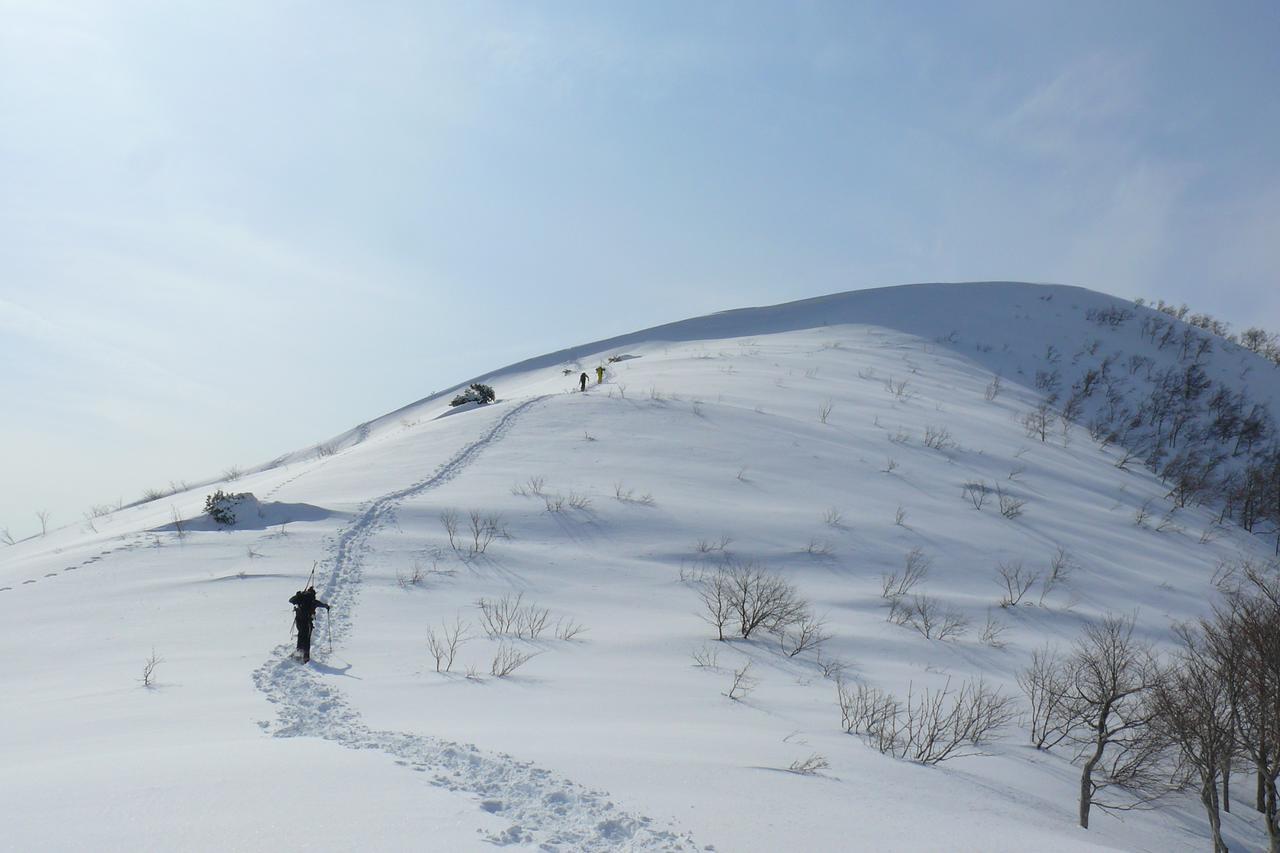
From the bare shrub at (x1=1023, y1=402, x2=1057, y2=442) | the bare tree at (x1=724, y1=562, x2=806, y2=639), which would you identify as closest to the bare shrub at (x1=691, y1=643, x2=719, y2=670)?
the bare tree at (x1=724, y1=562, x2=806, y2=639)

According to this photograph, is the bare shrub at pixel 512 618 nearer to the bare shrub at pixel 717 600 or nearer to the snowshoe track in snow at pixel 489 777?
the bare shrub at pixel 717 600

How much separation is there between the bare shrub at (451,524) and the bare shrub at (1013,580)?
10.2 m

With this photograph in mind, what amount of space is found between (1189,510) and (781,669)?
20598 mm

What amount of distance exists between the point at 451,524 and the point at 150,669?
7042 mm

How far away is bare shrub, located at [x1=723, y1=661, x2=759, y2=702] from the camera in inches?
343

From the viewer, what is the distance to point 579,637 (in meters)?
10.4

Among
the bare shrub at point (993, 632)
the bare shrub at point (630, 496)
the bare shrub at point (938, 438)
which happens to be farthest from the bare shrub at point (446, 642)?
the bare shrub at point (938, 438)

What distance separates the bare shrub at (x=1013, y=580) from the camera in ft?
46.2

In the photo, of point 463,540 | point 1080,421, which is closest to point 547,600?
point 463,540

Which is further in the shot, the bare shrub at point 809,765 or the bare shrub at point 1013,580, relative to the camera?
the bare shrub at point 1013,580

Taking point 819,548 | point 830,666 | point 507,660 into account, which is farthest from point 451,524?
point 830,666

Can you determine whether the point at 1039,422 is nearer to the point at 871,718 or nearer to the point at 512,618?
the point at 871,718

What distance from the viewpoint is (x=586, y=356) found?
158 ft

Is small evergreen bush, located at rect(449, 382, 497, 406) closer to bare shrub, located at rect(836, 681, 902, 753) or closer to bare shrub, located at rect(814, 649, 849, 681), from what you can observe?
bare shrub, located at rect(814, 649, 849, 681)
